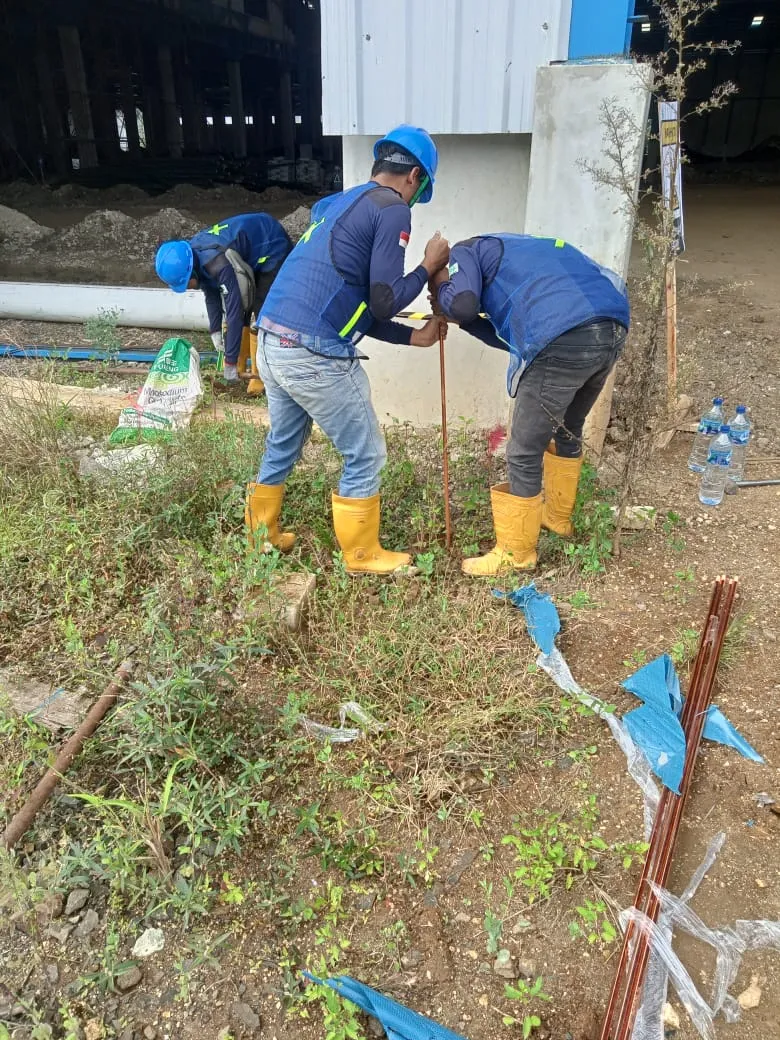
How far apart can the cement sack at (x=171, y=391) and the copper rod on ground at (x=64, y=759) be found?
2.30 metres

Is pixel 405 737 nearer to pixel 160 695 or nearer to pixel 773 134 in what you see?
pixel 160 695

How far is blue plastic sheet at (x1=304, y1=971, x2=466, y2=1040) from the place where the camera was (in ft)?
5.72

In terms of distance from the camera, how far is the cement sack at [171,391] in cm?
456

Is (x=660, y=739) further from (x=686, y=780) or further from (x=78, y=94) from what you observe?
(x=78, y=94)

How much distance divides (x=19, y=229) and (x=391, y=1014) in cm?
1185

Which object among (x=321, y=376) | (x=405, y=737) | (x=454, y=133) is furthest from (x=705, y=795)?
(x=454, y=133)

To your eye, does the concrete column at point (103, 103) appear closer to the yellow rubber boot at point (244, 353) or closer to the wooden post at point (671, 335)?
the yellow rubber boot at point (244, 353)

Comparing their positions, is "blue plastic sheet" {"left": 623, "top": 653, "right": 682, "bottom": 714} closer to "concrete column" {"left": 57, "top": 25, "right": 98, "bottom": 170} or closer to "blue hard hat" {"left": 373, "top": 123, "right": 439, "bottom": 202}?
"blue hard hat" {"left": 373, "top": 123, "right": 439, "bottom": 202}

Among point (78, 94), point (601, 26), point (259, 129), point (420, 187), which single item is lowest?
point (420, 187)

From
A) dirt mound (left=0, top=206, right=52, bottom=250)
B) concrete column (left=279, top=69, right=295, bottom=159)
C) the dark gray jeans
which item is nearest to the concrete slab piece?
the dark gray jeans

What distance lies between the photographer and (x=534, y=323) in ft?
9.64

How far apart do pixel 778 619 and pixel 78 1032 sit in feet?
9.19

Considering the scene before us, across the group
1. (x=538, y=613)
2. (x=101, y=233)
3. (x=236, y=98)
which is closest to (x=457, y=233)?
(x=538, y=613)

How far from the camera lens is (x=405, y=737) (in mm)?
2504
